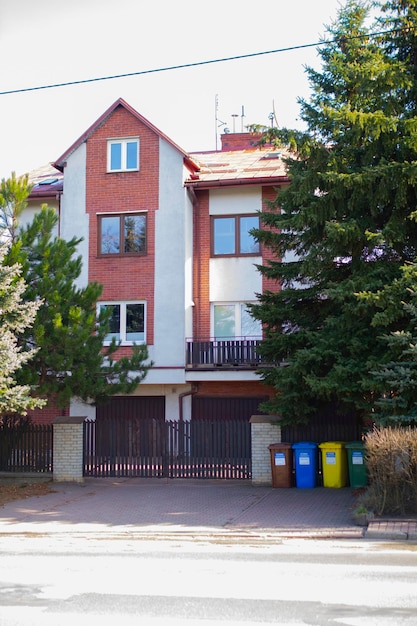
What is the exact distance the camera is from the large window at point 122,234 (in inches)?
936

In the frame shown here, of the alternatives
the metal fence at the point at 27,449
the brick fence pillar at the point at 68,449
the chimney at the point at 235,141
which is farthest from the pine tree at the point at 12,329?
the chimney at the point at 235,141

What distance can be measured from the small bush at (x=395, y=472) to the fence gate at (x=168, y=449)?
18.3 feet

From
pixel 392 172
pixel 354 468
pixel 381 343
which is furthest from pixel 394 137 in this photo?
pixel 354 468

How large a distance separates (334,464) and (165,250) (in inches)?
418

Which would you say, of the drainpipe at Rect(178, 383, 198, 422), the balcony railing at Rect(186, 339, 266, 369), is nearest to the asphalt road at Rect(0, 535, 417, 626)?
the balcony railing at Rect(186, 339, 266, 369)

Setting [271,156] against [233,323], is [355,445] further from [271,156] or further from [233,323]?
[271,156]

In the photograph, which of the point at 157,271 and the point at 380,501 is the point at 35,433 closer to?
the point at 157,271

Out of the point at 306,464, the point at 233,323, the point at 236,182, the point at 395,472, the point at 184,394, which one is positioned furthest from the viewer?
the point at 233,323

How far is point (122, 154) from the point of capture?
78.8 feet

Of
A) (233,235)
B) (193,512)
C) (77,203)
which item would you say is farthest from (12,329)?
(233,235)

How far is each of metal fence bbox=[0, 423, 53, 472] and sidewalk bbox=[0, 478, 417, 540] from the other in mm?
1260

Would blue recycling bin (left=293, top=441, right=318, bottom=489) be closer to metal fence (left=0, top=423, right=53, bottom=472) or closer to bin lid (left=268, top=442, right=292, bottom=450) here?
bin lid (left=268, top=442, right=292, bottom=450)

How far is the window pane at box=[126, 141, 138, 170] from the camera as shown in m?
23.9

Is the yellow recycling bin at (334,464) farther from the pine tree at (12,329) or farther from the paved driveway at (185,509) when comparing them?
the pine tree at (12,329)
